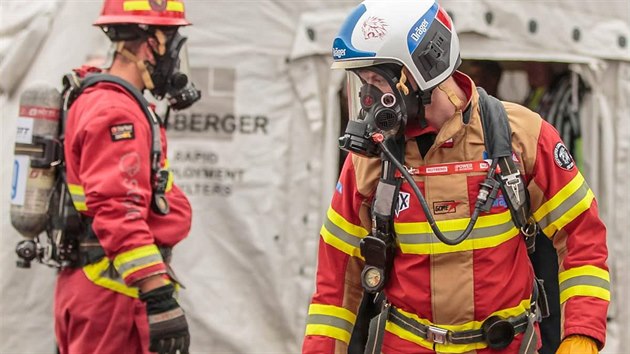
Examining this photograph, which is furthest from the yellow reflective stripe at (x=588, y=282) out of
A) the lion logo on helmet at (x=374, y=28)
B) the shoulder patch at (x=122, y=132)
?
the shoulder patch at (x=122, y=132)

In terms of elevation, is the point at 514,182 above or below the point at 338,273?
above

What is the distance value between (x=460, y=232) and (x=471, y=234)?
4cm

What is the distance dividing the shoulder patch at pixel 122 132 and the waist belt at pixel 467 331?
4.65 ft

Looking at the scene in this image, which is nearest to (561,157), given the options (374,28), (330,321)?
(374,28)

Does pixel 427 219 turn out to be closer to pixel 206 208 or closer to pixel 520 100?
pixel 206 208

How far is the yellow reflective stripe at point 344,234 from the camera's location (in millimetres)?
3896

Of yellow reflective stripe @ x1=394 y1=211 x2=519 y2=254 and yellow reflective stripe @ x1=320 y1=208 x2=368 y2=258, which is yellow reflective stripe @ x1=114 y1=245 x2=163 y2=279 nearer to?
yellow reflective stripe @ x1=320 y1=208 x2=368 y2=258

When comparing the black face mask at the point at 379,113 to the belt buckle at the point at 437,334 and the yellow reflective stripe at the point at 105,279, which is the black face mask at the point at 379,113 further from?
the yellow reflective stripe at the point at 105,279

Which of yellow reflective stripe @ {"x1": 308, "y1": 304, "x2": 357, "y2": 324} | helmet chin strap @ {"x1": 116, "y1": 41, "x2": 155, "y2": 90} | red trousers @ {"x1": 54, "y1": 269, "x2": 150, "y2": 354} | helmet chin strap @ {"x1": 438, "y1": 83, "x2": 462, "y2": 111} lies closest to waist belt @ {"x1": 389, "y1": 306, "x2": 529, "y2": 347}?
yellow reflective stripe @ {"x1": 308, "y1": 304, "x2": 357, "y2": 324}

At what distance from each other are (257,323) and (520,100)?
9.59 ft

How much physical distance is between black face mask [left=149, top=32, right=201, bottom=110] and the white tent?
166cm

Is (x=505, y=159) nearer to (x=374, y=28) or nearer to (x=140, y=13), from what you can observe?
(x=374, y=28)

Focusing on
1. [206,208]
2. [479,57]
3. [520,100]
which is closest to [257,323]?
[206,208]

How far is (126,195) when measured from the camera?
461cm
